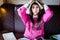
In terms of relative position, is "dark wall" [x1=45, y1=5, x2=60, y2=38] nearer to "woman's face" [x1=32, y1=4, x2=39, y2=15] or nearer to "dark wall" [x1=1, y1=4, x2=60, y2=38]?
"dark wall" [x1=1, y1=4, x2=60, y2=38]

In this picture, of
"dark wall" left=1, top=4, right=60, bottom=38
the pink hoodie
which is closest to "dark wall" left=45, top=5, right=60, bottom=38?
"dark wall" left=1, top=4, right=60, bottom=38

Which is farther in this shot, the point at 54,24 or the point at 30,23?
the point at 54,24

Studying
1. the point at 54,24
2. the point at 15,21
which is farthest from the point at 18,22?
the point at 54,24

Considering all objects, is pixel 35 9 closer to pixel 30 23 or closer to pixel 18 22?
pixel 30 23

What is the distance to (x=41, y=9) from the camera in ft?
4.51

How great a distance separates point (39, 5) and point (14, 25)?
0.46 meters

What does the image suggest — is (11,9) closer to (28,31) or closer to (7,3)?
(7,3)

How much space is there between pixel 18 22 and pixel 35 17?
322mm

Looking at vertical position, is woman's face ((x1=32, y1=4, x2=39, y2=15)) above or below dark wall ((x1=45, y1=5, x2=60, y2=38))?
above

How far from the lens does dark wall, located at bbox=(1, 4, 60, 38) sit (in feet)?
5.21

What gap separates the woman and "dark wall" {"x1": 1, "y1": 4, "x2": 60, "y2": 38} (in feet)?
0.71

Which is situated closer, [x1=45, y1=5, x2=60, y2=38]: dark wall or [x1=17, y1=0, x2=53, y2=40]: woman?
[x1=17, y1=0, x2=53, y2=40]: woman

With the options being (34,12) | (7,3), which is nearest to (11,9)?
(7,3)

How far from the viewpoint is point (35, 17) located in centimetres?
137
